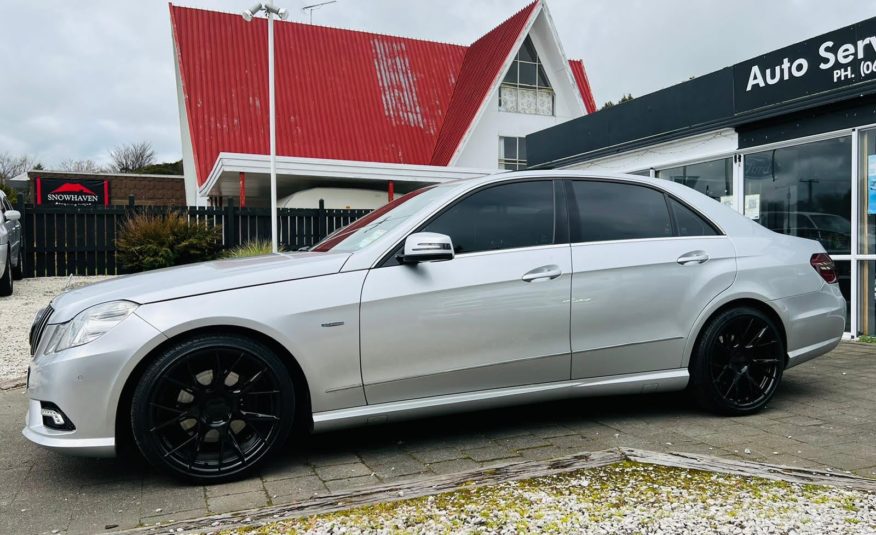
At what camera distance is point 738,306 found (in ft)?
14.6

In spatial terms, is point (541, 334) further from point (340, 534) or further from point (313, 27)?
point (313, 27)

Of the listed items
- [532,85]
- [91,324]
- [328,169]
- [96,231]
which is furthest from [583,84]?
[91,324]

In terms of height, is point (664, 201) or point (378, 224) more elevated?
point (664, 201)

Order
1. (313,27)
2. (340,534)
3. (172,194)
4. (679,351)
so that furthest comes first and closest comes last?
(172,194)
(313,27)
(679,351)
(340,534)

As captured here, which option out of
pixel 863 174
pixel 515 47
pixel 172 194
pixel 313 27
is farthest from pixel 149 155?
pixel 863 174

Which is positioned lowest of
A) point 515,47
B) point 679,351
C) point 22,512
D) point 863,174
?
point 22,512

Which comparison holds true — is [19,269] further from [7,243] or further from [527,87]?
[527,87]

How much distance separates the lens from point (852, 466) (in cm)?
351

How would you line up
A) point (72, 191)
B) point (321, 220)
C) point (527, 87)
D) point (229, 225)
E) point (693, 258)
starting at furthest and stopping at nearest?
point (72, 191) → point (527, 87) → point (321, 220) → point (229, 225) → point (693, 258)

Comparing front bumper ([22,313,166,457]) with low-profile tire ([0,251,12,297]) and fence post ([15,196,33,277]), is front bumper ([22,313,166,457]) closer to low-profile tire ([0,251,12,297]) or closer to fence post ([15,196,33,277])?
low-profile tire ([0,251,12,297])

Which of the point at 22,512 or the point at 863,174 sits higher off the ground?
the point at 863,174

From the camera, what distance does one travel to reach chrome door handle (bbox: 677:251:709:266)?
4328 mm

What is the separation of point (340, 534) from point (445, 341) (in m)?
1.31

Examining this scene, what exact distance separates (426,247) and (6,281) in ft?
34.5
